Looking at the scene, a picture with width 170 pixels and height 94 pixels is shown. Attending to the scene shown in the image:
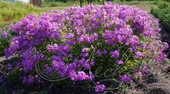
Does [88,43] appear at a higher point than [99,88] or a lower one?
higher

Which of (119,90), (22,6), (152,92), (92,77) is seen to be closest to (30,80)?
(92,77)

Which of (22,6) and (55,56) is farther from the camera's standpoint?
(22,6)

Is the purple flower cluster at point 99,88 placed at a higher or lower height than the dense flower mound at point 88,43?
lower

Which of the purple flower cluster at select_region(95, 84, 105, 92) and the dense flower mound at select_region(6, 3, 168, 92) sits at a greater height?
the dense flower mound at select_region(6, 3, 168, 92)

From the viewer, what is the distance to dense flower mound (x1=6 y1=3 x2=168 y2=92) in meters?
4.25

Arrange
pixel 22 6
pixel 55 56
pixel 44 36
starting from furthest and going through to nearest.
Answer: pixel 22 6, pixel 44 36, pixel 55 56

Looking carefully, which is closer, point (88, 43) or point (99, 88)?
point (99, 88)

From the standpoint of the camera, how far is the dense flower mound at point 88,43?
14.0 feet

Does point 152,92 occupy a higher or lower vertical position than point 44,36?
lower

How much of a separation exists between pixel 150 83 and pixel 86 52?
41.7 inches

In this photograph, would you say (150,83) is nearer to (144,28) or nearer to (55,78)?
(144,28)

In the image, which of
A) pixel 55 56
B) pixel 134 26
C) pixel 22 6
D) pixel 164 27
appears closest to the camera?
pixel 55 56

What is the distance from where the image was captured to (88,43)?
439 centimetres

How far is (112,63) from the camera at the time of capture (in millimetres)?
4457
